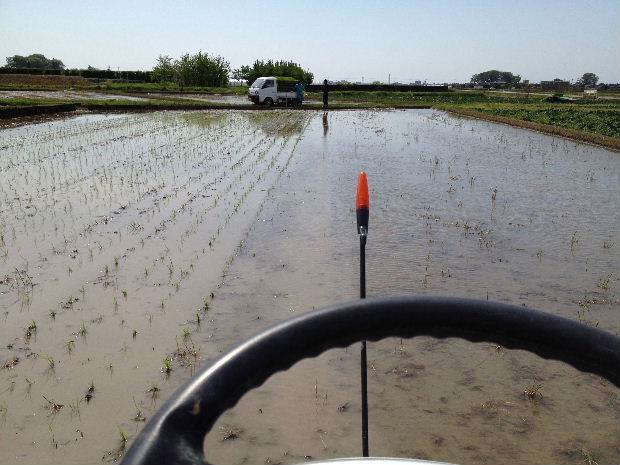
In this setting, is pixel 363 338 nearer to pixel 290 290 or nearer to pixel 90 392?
pixel 90 392

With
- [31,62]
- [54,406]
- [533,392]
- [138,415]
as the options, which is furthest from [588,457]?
[31,62]

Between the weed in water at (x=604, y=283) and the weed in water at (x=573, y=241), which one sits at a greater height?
the weed in water at (x=573, y=241)

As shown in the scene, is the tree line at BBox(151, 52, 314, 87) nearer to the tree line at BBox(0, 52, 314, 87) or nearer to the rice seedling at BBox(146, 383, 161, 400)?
the tree line at BBox(0, 52, 314, 87)

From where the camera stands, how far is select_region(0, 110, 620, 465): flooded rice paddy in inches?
113

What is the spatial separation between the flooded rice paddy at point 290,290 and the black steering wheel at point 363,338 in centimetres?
213

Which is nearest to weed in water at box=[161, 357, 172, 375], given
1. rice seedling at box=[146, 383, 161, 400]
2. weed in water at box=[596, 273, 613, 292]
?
rice seedling at box=[146, 383, 161, 400]

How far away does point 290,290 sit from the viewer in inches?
193

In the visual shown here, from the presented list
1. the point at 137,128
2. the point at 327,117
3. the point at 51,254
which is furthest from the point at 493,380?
the point at 327,117

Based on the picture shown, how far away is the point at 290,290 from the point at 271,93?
92.4 feet

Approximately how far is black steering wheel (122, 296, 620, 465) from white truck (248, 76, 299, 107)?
31589mm

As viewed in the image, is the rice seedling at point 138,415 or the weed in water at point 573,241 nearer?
the rice seedling at point 138,415

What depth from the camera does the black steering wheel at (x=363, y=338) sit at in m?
0.64

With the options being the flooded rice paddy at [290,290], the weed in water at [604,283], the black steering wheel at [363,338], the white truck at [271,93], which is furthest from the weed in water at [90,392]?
the white truck at [271,93]

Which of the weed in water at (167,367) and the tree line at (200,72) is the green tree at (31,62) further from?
the weed in water at (167,367)
